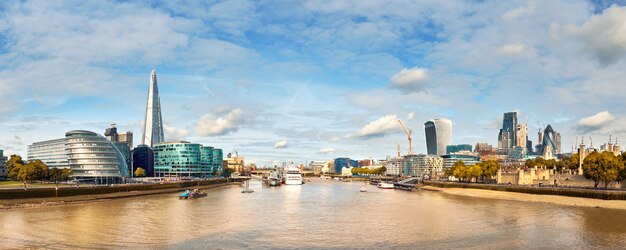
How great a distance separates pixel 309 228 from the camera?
49344 mm

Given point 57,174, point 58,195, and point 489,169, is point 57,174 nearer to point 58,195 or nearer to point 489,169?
point 58,195

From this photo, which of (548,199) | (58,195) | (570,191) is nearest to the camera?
(58,195)

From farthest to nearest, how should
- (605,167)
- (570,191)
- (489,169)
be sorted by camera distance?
(489,169), (605,167), (570,191)

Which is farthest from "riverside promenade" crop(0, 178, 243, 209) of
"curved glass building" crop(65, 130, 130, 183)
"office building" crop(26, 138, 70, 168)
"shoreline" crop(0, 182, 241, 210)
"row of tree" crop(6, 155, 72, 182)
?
"office building" crop(26, 138, 70, 168)

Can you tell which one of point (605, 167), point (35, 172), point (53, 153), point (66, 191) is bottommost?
point (66, 191)

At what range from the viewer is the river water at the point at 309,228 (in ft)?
129

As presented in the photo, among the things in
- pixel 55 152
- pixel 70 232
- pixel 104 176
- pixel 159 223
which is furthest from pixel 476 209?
pixel 55 152

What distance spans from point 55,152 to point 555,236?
14962 cm

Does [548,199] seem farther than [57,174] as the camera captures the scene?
No

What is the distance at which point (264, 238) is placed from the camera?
139 ft

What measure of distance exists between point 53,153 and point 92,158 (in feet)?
88.3

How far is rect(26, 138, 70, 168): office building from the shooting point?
146 metres

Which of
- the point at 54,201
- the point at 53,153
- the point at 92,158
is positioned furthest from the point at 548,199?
the point at 53,153

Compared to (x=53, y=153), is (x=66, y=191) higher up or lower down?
lower down
